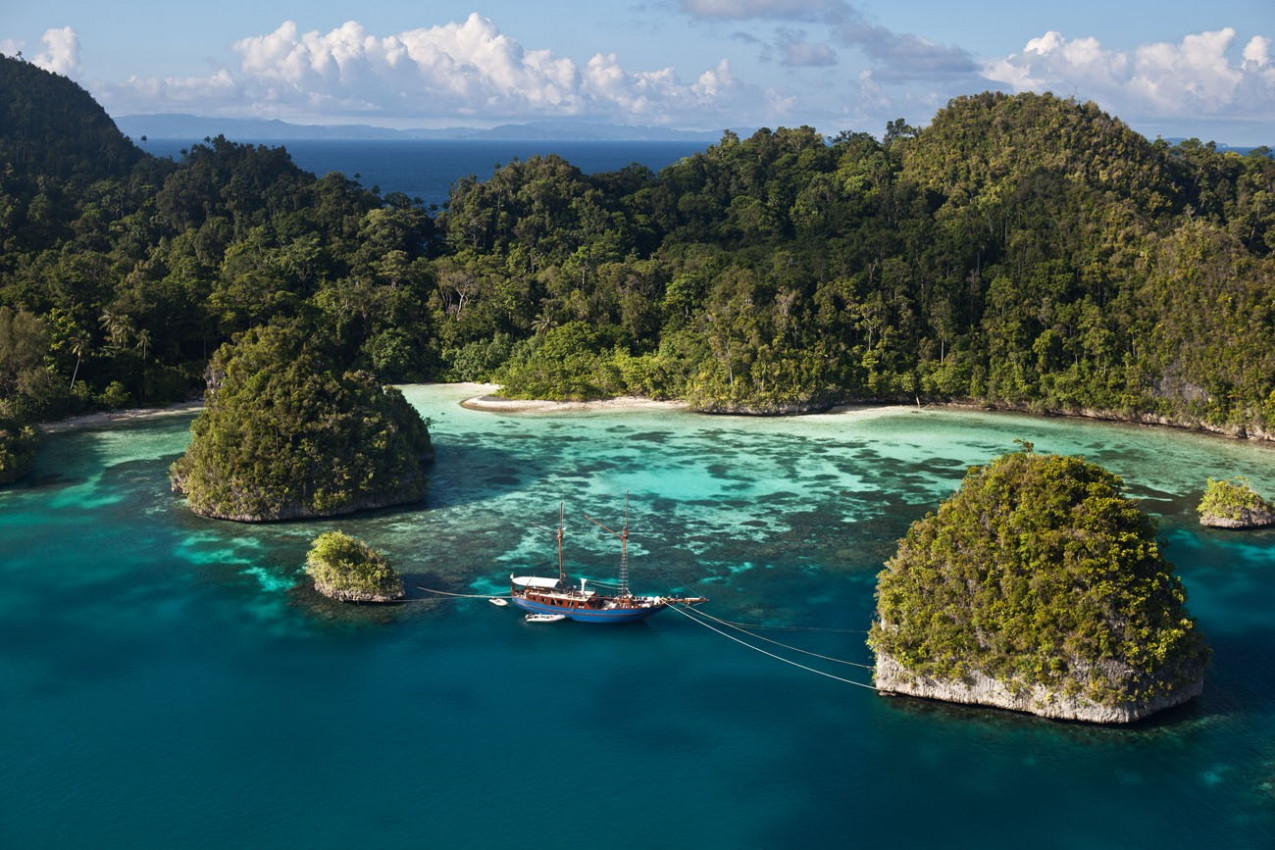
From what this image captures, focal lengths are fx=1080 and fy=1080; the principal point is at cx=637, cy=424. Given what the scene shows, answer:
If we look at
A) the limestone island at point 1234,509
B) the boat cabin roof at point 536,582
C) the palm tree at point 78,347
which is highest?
the palm tree at point 78,347

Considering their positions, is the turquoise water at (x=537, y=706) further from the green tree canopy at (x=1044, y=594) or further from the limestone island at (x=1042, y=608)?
the green tree canopy at (x=1044, y=594)

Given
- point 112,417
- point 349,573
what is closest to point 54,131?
point 112,417

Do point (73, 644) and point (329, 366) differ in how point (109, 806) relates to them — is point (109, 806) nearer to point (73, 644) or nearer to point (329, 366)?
point (73, 644)

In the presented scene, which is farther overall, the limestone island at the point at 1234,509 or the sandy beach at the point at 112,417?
the sandy beach at the point at 112,417

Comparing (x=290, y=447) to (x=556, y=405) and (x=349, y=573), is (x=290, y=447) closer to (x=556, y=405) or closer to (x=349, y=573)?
(x=349, y=573)

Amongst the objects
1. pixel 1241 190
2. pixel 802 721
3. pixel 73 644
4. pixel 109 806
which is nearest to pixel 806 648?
pixel 802 721

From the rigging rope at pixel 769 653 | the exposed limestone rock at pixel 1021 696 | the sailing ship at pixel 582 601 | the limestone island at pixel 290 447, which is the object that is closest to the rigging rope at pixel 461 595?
the sailing ship at pixel 582 601
